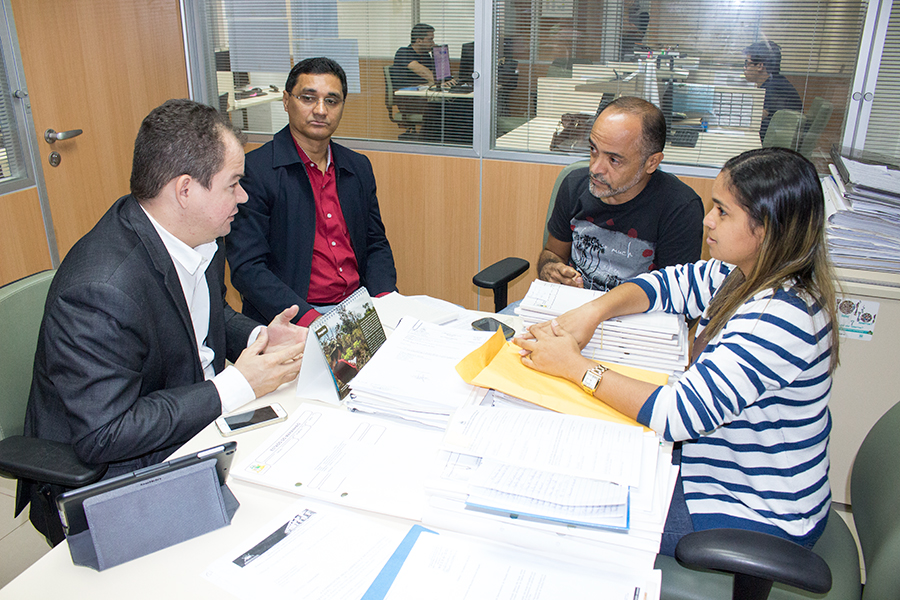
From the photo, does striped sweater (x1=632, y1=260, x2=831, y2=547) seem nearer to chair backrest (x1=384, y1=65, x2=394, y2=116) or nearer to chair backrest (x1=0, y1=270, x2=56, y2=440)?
chair backrest (x1=0, y1=270, x2=56, y2=440)

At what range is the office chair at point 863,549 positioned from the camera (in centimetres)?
Result: 105

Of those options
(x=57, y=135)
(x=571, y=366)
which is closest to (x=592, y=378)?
(x=571, y=366)

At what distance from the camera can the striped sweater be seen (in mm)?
1193

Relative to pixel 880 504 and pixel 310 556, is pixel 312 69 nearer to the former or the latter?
pixel 310 556

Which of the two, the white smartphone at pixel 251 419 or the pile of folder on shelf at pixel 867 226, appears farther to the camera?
the pile of folder on shelf at pixel 867 226

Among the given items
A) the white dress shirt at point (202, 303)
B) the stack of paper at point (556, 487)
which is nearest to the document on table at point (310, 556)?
the stack of paper at point (556, 487)

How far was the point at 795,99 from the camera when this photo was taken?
2.70 m

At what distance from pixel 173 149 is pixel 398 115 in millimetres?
1997

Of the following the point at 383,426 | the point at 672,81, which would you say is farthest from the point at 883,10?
the point at 383,426

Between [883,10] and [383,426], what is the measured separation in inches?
102

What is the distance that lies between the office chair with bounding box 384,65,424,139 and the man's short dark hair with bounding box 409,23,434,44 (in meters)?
0.19

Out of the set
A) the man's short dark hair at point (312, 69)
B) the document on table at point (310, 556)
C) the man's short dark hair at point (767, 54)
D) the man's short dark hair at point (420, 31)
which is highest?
the man's short dark hair at point (420, 31)

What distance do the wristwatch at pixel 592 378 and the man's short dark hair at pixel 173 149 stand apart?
947 millimetres

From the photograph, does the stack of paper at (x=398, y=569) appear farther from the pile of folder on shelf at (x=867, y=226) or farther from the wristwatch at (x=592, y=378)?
the pile of folder on shelf at (x=867, y=226)
